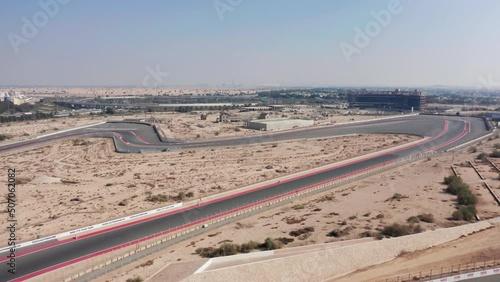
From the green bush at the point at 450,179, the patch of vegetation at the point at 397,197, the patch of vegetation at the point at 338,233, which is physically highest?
the green bush at the point at 450,179

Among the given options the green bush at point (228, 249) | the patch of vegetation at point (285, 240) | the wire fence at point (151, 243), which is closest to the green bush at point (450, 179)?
→ the wire fence at point (151, 243)

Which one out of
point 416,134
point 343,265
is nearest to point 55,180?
point 343,265

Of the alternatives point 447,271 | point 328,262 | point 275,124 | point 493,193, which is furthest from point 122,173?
point 275,124

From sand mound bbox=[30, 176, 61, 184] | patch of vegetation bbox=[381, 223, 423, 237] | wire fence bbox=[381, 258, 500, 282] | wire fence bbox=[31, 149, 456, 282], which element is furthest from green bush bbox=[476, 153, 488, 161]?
sand mound bbox=[30, 176, 61, 184]

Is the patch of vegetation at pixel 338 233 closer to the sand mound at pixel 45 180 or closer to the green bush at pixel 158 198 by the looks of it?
the green bush at pixel 158 198

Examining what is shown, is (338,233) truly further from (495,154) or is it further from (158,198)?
(495,154)
